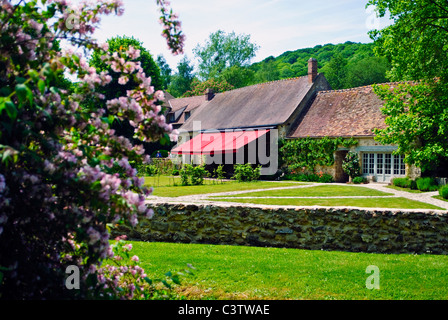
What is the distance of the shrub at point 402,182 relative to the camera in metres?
21.7

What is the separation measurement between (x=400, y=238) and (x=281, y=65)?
83.1 meters

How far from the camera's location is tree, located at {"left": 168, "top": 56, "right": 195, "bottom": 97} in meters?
79.2

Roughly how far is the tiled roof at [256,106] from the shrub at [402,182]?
9543 mm

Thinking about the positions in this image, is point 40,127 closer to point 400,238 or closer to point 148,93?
point 148,93

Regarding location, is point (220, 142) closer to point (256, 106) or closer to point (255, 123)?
point (255, 123)

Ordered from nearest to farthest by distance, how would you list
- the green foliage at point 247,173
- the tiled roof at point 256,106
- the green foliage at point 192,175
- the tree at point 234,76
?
the green foliage at point 192,175 → the green foliage at point 247,173 → the tiled roof at point 256,106 → the tree at point 234,76

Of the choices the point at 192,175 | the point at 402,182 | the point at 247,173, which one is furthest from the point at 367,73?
the point at 192,175

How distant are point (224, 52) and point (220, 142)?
1570 inches

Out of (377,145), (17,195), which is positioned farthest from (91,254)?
(377,145)

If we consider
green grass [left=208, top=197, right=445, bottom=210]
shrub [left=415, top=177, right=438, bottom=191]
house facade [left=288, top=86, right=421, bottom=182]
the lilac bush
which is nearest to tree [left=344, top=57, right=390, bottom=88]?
house facade [left=288, top=86, right=421, bottom=182]

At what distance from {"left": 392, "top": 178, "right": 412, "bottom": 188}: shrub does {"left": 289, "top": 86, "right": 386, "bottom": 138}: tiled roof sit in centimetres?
357

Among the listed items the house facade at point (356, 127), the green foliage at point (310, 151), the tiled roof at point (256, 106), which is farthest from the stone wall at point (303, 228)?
the tiled roof at point (256, 106)

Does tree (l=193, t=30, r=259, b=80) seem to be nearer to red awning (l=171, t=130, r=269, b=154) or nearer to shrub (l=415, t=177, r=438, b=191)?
red awning (l=171, t=130, r=269, b=154)

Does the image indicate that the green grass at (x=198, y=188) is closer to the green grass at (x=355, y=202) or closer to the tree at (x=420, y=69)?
the green grass at (x=355, y=202)
